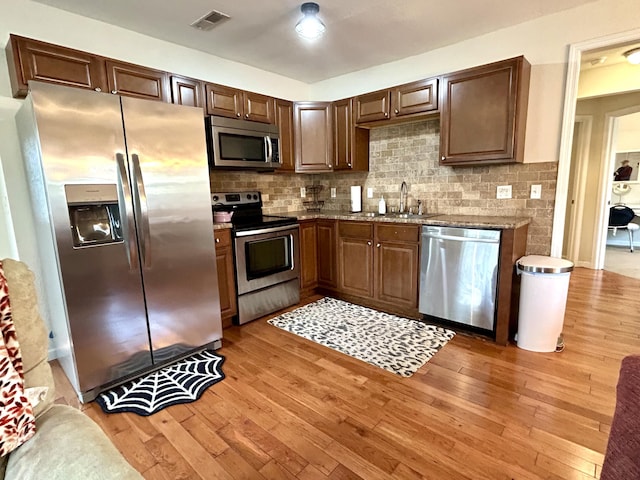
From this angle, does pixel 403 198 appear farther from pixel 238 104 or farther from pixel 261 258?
pixel 238 104

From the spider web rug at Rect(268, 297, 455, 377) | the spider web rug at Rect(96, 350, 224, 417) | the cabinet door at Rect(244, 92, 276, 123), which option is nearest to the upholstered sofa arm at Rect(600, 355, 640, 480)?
the spider web rug at Rect(268, 297, 455, 377)

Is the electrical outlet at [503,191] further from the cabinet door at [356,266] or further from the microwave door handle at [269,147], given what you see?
the microwave door handle at [269,147]

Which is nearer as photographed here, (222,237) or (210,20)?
(210,20)

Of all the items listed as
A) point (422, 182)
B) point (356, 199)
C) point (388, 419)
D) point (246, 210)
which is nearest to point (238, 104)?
point (246, 210)

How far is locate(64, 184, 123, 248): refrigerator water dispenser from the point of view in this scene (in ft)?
6.09

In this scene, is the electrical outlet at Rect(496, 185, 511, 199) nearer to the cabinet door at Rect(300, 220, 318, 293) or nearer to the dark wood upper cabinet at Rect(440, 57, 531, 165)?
the dark wood upper cabinet at Rect(440, 57, 531, 165)

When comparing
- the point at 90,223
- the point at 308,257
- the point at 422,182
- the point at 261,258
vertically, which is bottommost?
the point at 308,257

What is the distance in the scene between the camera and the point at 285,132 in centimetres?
363

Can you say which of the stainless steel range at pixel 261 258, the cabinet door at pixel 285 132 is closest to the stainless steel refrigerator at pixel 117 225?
the stainless steel range at pixel 261 258

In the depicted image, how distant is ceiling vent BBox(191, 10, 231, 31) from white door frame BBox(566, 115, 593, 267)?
4.92 metres

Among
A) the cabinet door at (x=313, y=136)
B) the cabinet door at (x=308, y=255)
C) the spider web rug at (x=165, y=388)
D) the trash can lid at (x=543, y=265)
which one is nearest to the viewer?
the spider web rug at (x=165, y=388)

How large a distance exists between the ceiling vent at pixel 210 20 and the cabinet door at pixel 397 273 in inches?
89.8

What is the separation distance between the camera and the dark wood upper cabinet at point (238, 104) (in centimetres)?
300

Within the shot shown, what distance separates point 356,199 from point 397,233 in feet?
3.08
